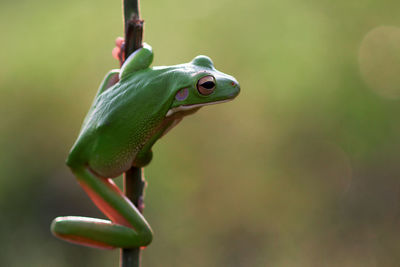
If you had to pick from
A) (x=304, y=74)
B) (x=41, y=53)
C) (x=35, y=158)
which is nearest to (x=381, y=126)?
(x=304, y=74)

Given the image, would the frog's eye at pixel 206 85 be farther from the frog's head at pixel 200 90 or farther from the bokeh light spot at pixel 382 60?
the bokeh light spot at pixel 382 60

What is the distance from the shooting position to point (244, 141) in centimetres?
484

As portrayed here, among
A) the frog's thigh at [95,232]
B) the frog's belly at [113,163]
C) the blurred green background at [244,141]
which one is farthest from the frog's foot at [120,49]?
the blurred green background at [244,141]

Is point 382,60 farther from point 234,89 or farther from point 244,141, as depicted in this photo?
point 234,89

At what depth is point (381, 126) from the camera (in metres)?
5.00

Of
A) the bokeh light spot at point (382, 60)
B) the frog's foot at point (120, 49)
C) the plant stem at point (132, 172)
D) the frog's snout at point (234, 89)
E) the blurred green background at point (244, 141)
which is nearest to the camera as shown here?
the plant stem at point (132, 172)

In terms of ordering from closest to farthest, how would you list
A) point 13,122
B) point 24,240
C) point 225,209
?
point 24,240
point 225,209
point 13,122

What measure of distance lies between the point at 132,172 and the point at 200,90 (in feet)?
1.20

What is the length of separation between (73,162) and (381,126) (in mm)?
3991

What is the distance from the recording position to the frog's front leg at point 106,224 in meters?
1.73

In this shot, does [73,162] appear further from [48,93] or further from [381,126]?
[381,126]

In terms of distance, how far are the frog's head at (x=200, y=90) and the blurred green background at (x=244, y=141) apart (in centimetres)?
281

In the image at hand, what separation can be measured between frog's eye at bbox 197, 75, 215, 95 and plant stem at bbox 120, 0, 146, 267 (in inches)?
9.8

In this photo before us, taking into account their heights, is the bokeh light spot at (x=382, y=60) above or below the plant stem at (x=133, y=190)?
above
